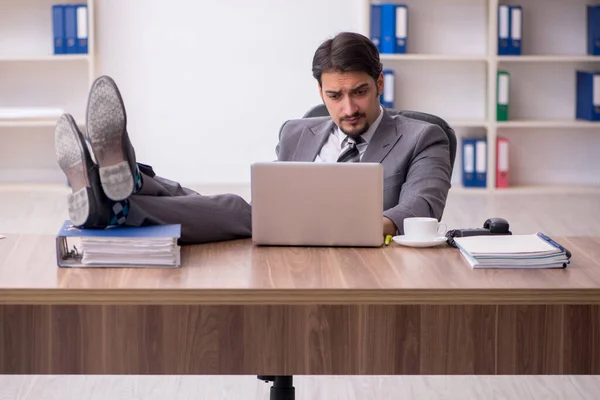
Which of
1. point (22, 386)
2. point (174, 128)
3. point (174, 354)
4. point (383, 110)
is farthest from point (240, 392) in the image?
point (174, 128)

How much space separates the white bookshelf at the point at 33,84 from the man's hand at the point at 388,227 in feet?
14.1

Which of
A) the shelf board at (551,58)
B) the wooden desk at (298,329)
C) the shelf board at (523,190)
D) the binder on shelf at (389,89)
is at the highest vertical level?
the shelf board at (551,58)

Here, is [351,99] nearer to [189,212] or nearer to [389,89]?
[189,212]

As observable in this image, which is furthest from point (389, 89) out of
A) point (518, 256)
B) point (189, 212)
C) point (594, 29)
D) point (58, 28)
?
point (518, 256)

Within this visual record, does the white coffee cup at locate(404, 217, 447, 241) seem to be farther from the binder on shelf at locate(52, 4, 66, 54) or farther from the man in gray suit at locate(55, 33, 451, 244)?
the binder on shelf at locate(52, 4, 66, 54)

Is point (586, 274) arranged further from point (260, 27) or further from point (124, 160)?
point (260, 27)

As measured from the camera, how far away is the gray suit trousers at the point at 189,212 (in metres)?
2.18

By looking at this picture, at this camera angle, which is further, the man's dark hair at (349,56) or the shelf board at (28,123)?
the shelf board at (28,123)

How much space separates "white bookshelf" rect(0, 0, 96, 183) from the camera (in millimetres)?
6562

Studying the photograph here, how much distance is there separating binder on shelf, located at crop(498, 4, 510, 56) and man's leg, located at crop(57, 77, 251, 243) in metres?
4.42

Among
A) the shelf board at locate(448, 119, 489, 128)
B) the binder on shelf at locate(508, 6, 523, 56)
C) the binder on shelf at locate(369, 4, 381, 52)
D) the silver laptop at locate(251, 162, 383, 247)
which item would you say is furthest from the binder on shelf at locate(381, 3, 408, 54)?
the silver laptop at locate(251, 162, 383, 247)

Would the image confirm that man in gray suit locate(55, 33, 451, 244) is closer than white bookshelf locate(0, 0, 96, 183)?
Yes

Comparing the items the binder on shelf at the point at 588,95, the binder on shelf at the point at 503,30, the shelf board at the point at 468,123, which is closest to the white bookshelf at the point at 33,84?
the shelf board at the point at 468,123

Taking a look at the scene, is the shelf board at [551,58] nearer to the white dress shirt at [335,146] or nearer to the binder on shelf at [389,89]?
the binder on shelf at [389,89]
